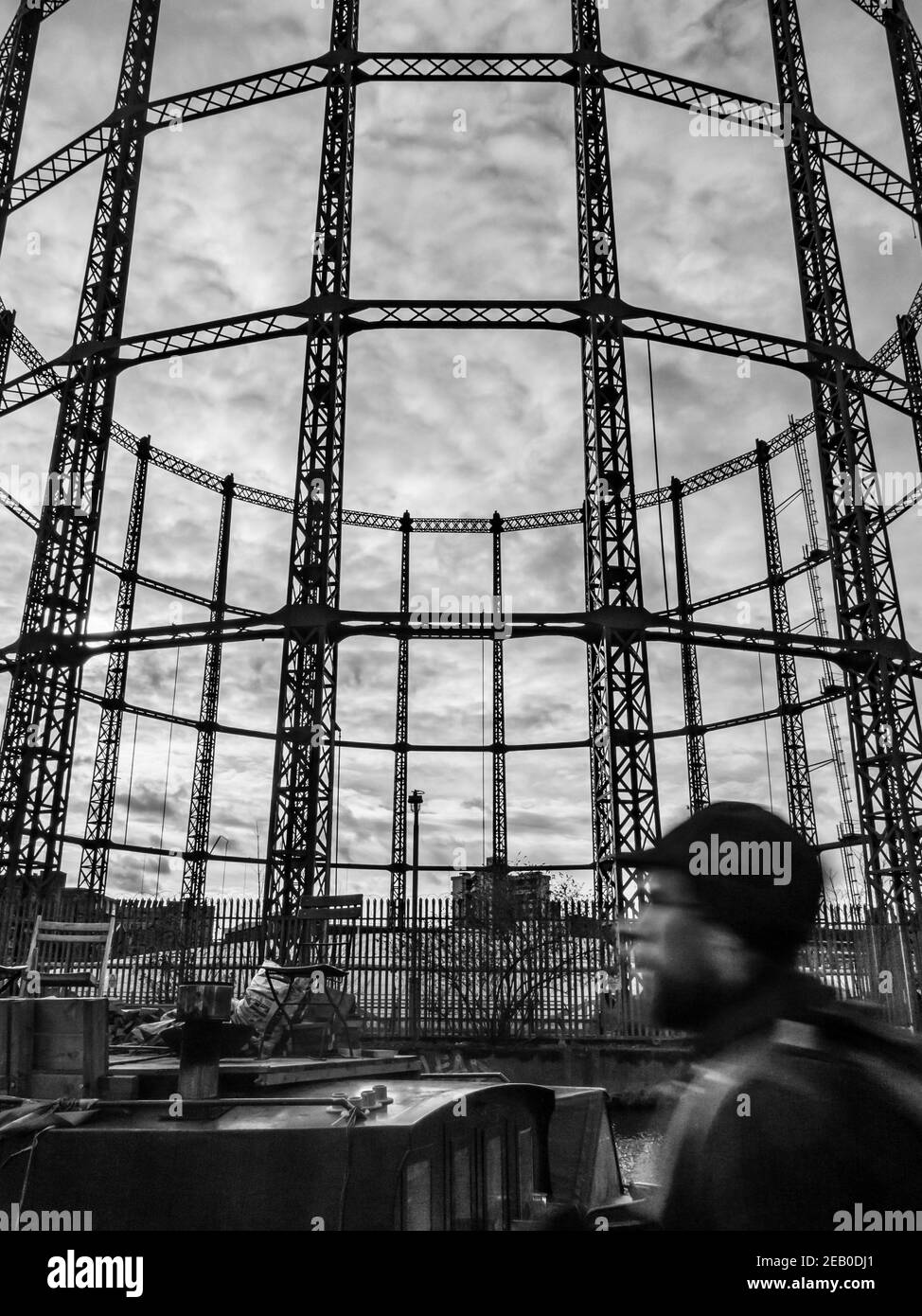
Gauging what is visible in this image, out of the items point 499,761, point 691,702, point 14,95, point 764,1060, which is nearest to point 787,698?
point 691,702

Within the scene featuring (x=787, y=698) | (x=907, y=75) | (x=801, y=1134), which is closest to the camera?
(x=801, y=1134)

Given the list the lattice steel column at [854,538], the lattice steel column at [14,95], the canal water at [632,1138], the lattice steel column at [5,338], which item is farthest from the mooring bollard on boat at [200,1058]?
the lattice steel column at [14,95]

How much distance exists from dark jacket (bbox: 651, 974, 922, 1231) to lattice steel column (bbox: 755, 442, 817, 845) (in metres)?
31.4

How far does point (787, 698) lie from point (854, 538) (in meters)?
13.6

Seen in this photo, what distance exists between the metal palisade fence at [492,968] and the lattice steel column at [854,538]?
4.81 m

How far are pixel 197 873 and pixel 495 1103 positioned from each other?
34.0m

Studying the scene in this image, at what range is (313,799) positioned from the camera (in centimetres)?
1861

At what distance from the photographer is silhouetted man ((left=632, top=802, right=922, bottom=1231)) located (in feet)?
4.68

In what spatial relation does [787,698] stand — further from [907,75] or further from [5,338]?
[5,338]

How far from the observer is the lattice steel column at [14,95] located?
23.6 meters

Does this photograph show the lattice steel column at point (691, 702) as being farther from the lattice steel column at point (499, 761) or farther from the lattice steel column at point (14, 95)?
the lattice steel column at point (14, 95)

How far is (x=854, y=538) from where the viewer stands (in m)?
21.0

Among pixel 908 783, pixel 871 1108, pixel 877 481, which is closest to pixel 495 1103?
pixel 871 1108
